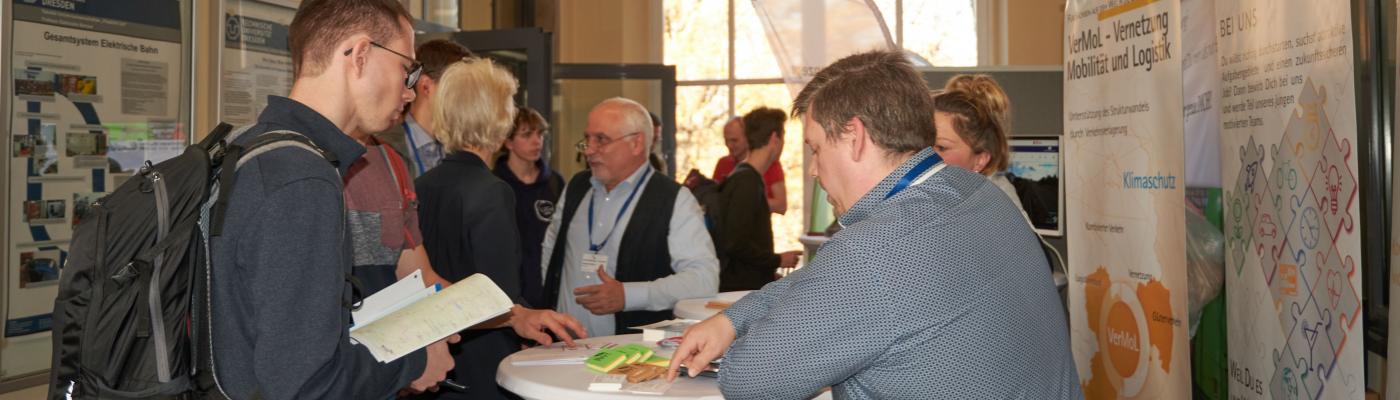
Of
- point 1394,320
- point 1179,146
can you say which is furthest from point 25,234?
point 1394,320

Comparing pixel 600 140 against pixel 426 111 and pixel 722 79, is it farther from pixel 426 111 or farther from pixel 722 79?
pixel 722 79

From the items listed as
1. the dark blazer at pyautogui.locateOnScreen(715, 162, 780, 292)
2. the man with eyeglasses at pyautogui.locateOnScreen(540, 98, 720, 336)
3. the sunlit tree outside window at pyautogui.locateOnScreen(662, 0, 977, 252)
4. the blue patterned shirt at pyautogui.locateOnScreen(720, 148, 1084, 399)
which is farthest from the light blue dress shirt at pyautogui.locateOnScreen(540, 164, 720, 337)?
the sunlit tree outside window at pyautogui.locateOnScreen(662, 0, 977, 252)

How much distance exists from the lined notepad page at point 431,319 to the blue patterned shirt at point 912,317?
0.47 m

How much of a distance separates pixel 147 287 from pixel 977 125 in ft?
8.06

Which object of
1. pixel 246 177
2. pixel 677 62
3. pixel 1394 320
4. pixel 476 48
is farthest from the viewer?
pixel 677 62

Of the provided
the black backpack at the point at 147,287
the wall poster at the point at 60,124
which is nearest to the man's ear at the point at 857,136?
the black backpack at the point at 147,287

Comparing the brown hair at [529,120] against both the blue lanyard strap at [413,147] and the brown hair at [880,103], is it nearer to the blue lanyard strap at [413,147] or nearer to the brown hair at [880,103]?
the blue lanyard strap at [413,147]

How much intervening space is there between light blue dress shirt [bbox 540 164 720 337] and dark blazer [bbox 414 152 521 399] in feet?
1.91

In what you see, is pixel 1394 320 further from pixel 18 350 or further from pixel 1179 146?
pixel 18 350

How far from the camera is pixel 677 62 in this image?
1238 cm

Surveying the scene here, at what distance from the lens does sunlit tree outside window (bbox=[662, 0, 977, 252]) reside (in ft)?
39.6

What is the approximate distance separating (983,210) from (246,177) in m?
1.01

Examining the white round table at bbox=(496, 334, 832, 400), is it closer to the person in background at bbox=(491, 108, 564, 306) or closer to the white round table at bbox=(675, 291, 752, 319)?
the white round table at bbox=(675, 291, 752, 319)

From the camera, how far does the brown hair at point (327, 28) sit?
1746 millimetres
